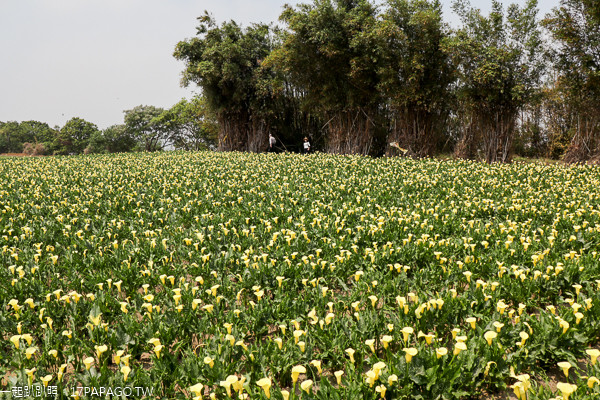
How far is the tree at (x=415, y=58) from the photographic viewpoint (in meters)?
16.3

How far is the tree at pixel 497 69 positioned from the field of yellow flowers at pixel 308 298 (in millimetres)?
8455

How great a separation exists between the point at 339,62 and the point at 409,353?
723 inches

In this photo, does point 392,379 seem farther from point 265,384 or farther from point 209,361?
point 209,361

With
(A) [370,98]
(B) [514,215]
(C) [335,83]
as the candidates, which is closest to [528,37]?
(A) [370,98]

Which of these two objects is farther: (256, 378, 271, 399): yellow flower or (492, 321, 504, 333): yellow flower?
(492, 321, 504, 333): yellow flower

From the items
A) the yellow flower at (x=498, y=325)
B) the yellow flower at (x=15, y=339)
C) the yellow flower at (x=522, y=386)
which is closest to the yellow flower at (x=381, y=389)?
the yellow flower at (x=522, y=386)

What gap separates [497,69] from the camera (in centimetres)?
1488

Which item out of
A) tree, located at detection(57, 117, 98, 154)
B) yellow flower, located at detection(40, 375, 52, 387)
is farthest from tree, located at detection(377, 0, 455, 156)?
tree, located at detection(57, 117, 98, 154)

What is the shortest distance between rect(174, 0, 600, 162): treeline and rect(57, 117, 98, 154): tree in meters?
47.8

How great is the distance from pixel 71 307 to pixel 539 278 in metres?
4.74

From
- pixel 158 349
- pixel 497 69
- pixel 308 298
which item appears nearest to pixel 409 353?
pixel 308 298

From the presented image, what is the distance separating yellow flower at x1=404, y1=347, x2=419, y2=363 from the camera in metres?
2.45

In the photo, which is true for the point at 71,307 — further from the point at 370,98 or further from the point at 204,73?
the point at 204,73

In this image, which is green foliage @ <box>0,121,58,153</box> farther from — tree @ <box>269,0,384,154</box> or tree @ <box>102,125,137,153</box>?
tree @ <box>269,0,384,154</box>
